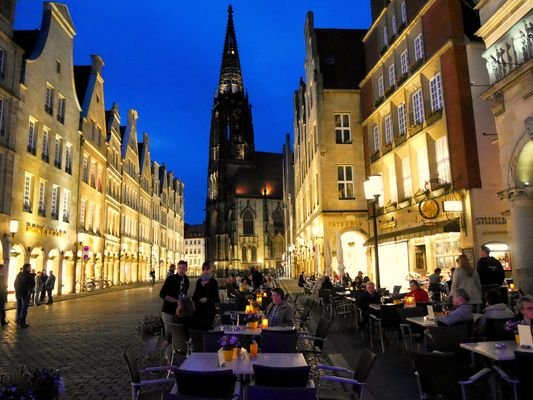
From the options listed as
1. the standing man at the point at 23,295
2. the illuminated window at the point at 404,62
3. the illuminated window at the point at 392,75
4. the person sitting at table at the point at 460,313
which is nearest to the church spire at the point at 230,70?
the illuminated window at the point at 392,75

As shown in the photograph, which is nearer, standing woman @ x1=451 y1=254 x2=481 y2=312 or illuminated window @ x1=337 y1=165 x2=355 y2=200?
standing woman @ x1=451 y1=254 x2=481 y2=312

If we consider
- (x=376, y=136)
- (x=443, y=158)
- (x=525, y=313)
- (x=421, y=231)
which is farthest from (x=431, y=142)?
(x=525, y=313)

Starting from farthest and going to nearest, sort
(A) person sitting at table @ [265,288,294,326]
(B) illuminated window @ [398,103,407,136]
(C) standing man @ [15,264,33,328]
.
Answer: (B) illuminated window @ [398,103,407,136] → (C) standing man @ [15,264,33,328] → (A) person sitting at table @ [265,288,294,326]

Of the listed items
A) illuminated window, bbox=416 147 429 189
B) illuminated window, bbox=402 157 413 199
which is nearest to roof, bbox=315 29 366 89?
illuminated window, bbox=402 157 413 199

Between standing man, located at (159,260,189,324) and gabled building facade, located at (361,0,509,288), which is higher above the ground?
gabled building facade, located at (361,0,509,288)

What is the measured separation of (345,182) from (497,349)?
24291mm

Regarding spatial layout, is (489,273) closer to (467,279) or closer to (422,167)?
(467,279)

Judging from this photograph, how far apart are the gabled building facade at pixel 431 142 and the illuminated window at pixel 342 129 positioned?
3784mm

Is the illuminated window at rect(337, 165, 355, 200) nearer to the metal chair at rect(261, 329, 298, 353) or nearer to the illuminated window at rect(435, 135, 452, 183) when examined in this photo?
the illuminated window at rect(435, 135, 452, 183)

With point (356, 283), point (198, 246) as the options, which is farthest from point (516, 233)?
point (198, 246)

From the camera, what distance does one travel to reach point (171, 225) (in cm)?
8250

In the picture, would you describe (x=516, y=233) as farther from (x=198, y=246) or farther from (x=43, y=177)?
(x=198, y=246)

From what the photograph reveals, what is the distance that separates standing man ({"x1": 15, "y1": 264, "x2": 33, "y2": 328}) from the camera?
1458 centimetres

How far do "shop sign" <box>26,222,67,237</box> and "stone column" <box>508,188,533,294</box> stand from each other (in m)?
24.8
